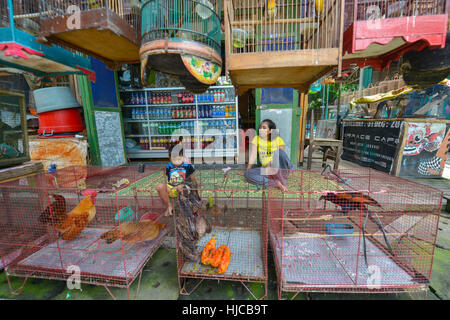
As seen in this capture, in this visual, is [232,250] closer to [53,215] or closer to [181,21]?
[53,215]

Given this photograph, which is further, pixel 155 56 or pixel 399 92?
pixel 399 92

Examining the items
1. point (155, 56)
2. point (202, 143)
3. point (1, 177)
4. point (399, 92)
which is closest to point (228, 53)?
point (155, 56)

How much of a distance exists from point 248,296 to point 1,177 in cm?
289

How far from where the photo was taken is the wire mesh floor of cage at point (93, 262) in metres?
1.84

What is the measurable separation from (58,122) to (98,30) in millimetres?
3776

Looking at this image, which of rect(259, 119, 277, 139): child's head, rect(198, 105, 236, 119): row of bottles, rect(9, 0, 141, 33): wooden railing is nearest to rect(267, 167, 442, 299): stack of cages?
rect(259, 119, 277, 139): child's head

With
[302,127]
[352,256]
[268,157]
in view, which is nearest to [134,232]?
[352,256]

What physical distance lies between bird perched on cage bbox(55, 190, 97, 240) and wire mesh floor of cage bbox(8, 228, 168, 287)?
115 millimetres

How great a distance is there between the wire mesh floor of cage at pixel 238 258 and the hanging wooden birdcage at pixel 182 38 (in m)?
1.80

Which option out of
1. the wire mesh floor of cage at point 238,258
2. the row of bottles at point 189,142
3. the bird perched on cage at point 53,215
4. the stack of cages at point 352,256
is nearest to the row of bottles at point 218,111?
the row of bottles at point 189,142

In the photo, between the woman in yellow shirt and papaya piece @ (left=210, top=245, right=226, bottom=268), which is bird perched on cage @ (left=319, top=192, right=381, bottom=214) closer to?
papaya piece @ (left=210, top=245, right=226, bottom=268)

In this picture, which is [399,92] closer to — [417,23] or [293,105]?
[293,105]

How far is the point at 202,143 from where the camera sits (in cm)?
660

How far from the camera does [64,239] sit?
2.36 metres
